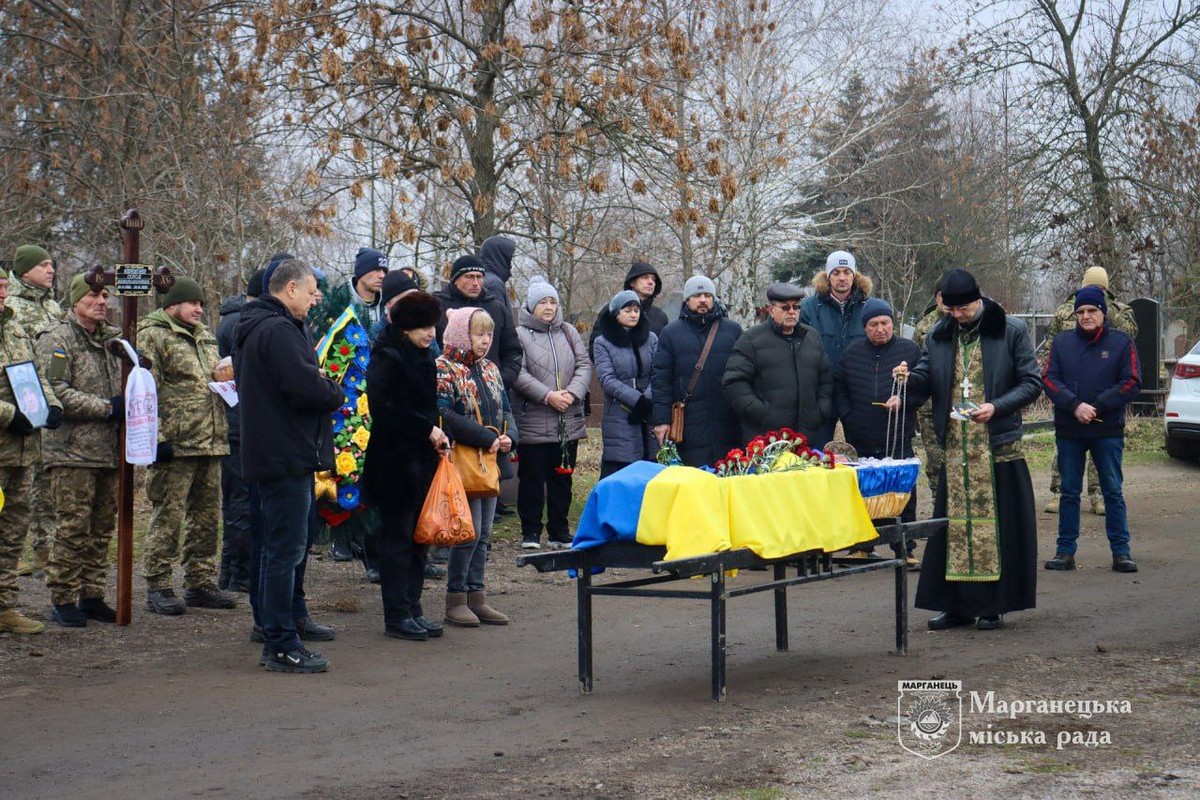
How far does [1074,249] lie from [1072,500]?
690 inches

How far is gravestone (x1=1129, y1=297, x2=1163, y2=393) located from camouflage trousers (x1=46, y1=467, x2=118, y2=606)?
54.6 feet

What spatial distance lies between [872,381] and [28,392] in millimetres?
5837

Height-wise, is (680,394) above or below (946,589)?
above

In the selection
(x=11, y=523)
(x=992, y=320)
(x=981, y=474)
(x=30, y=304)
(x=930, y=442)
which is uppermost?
(x=30, y=304)

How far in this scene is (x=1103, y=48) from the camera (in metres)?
27.3

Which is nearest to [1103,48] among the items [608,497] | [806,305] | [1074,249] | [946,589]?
[1074,249]

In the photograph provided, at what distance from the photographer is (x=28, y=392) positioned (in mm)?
7898

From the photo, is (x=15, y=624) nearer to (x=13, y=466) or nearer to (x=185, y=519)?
(x=13, y=466)

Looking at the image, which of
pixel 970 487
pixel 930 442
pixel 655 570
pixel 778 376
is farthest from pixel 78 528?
pixel 930 442

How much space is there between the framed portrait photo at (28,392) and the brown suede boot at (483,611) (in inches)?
106

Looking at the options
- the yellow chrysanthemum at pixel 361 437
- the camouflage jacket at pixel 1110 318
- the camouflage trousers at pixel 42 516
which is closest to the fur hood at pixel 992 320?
the yellow chrysanthemum at pixel 361 437

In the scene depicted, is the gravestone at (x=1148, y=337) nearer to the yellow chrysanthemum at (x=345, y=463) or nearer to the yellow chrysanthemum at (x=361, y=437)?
the yellow chrysanthemum at (x=361, y=437)

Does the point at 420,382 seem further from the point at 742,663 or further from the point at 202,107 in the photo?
the point at 202,107

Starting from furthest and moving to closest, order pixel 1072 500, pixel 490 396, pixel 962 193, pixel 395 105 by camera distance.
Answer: pixel 962 193 → pixel 395 105 → pixel 1072 500 → pixel 490 396
